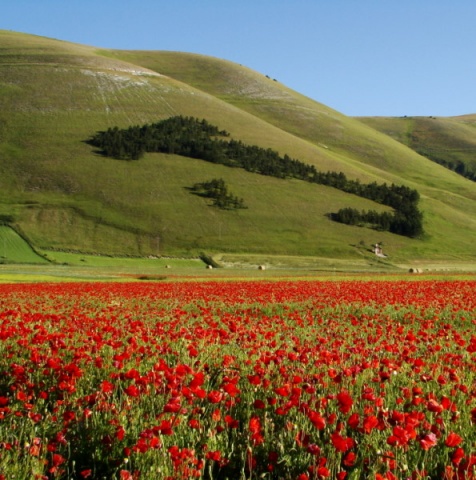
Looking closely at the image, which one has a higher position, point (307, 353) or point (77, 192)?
point (307, 353)

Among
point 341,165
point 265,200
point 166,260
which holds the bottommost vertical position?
point 166,260

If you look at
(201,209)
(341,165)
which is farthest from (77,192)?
(341,165)

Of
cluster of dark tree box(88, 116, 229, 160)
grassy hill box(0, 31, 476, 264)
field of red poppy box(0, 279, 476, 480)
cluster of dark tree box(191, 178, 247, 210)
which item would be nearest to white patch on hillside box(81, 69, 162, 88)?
grassy hill box(0, 31, 476, 264)

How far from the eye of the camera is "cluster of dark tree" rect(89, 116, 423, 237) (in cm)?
14512

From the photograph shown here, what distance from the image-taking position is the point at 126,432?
6.01 m

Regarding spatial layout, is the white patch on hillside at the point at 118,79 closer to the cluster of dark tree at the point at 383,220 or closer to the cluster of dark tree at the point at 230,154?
the cluster of dark tree at the point at 230,154

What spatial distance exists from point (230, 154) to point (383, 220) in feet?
140

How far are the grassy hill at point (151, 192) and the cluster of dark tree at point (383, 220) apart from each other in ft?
10.3

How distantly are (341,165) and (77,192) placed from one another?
7401 centimetres

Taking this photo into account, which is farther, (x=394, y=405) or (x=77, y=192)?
(x=77, y=192)

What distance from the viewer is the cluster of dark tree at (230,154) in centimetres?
14512

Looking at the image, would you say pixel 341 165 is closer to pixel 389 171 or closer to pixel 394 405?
pixel 389 171

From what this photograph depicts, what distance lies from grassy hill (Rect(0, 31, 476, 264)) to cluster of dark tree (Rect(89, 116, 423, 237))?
2.97 metres

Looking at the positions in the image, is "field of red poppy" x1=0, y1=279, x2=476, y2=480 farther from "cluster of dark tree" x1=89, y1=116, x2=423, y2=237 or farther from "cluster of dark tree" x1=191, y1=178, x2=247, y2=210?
"cluster of dark tree" x1=89, y1=116, x2=423, y2=237
